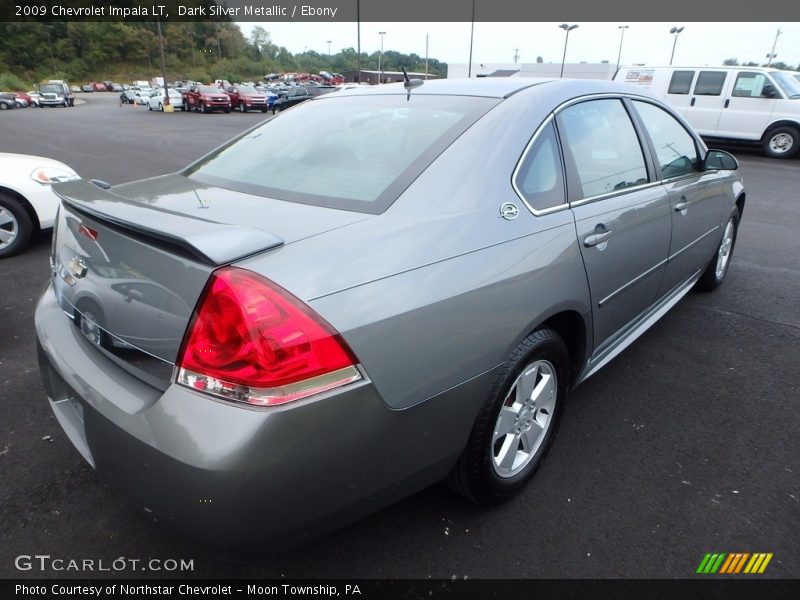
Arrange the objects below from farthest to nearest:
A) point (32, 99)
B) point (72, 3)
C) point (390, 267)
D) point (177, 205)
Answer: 1. point (72, 3)
2. point (32, 99)
3. point (177, 205)
4. point (390, 267)

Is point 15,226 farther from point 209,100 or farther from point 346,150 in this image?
point 209,100

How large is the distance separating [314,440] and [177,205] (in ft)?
3.21

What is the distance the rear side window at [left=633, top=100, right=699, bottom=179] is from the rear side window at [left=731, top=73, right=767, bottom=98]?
1192cm

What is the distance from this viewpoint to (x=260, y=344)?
138cm

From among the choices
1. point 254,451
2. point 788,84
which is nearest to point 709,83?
point 788,84

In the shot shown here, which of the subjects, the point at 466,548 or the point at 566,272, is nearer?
the point at 466,548

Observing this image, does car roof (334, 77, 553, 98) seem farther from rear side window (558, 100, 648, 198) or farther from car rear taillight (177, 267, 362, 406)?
car rear taillight (177, 267, 362, 406)

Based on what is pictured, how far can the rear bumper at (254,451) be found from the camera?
1.35 metres

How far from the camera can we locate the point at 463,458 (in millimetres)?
1908

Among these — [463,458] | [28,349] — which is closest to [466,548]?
[463,458]

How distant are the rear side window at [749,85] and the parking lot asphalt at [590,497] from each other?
11.9m

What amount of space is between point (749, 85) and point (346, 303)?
1515 centimetres

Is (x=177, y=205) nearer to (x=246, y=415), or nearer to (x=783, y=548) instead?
(x=246, y=415)

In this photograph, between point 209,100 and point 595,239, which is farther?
point 209,100
